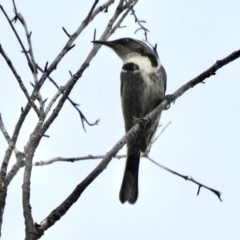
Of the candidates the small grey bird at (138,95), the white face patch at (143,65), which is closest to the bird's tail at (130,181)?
the small grey bird at (138,95)

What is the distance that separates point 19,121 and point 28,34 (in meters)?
0.83

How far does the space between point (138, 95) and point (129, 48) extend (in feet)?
2.47

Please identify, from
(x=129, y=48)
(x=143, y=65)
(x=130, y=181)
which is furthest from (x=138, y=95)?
(x=130, y=181)

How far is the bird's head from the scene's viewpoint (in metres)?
5.73

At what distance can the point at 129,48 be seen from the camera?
587cm

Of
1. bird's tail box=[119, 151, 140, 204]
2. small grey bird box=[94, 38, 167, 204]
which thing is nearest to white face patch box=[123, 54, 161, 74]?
small grey bird box=[94, 38, 167, 204]

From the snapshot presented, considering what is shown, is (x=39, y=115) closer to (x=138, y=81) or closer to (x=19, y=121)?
(x=19, y=121)

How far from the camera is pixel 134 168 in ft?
19.2

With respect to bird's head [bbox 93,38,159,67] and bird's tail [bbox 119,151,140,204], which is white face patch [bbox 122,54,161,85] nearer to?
bird's head [bbox 93,38,159,67]

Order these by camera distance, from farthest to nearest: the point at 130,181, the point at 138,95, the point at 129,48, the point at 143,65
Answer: the point at 129,48 → the point at 130,181 → the point at 143,65 → the point at 138,95

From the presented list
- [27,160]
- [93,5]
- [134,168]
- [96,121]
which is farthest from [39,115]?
[134,168]

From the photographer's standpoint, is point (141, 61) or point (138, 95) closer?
point (138, 95)

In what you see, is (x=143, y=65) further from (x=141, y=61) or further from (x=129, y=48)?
(x=129, y=48)

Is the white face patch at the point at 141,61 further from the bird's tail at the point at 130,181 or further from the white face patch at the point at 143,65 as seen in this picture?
the bird's tail at the point at 130,181
